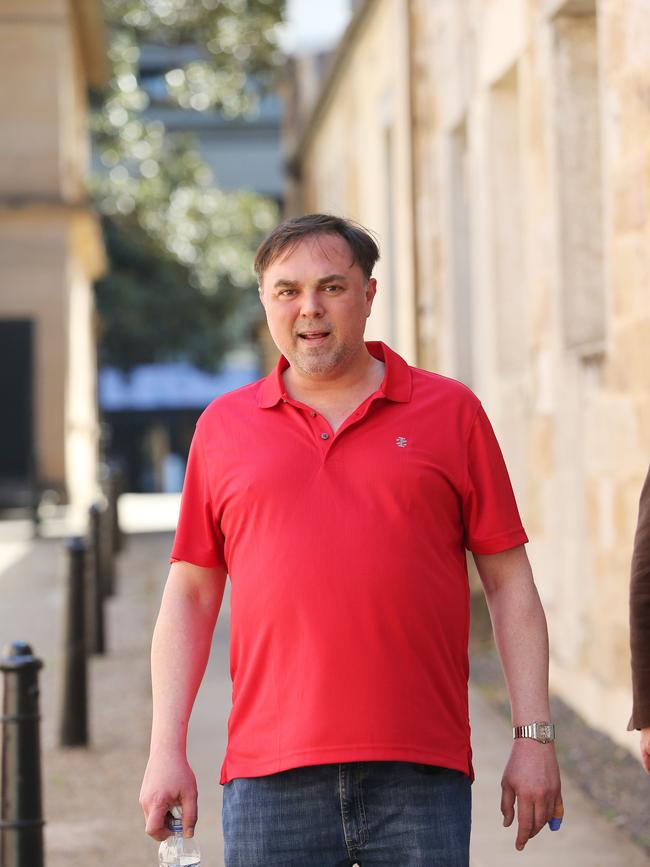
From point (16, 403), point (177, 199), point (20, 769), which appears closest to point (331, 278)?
point (20, 769)

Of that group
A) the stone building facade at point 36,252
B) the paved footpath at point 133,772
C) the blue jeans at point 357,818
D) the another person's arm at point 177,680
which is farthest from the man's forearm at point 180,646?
the stone building facade at point 36,252

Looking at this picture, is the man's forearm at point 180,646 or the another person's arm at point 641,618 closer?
the man's forearm at point 180,646

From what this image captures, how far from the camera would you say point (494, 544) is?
2908mm

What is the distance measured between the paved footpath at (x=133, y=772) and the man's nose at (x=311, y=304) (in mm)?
2994

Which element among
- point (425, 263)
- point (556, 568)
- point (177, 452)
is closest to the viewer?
point (556, 568)

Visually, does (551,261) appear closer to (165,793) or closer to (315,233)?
(315,233)

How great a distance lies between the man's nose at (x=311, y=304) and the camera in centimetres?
289

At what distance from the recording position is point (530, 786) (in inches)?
111

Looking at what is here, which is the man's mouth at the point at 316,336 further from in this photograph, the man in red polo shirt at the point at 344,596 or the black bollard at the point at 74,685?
the black bollard at the point at 74,685

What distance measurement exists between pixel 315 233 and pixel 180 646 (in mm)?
827

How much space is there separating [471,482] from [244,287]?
30006 millimetres

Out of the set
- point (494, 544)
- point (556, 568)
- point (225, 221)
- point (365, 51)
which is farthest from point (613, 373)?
point (225, 221)

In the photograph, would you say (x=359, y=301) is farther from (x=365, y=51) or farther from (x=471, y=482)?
(x=365, y=51)

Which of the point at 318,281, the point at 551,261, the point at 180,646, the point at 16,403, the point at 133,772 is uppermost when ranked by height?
the point at 16,403
